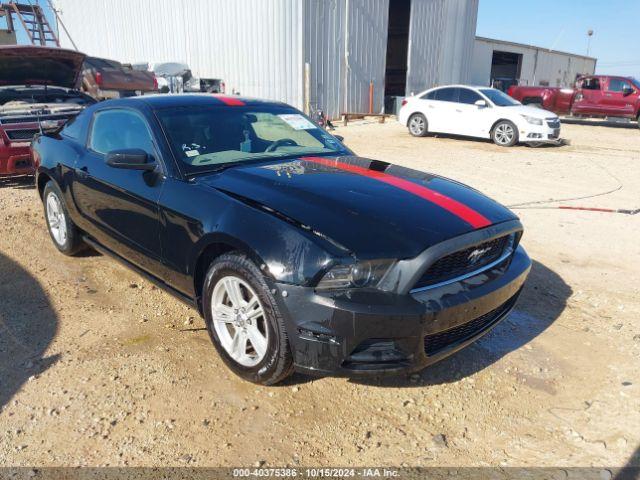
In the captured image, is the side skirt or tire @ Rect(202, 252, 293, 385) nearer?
tire @ Rect(202, 252, 293, 385)

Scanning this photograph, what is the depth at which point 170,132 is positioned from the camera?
3.22 meters

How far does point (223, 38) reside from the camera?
62.4 feet

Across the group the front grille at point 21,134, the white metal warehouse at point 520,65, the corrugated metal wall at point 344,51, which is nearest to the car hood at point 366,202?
the front grille at point 21,134

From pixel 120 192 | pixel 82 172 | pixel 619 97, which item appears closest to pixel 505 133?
pixel 619 97

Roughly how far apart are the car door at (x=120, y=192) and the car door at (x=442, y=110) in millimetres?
11020

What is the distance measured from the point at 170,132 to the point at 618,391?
10.0ft

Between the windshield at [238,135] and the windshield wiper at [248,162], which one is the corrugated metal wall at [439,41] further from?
the windshield wiper at [248,162]

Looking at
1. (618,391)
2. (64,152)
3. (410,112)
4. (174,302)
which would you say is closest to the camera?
(618,391)

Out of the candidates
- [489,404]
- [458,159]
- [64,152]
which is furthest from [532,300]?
[458,159]

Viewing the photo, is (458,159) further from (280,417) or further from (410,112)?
(280,417)

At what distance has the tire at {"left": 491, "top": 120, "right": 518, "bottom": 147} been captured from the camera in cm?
1227

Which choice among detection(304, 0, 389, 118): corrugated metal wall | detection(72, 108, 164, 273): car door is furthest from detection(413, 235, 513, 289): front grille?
detection(304, 0, 389, 118): corrugated metal wall

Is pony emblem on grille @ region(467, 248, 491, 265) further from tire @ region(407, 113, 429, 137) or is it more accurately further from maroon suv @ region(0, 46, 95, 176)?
tire @ region(407, 113, 429, 137)

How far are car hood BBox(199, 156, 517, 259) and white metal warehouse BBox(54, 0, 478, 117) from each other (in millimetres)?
15265
